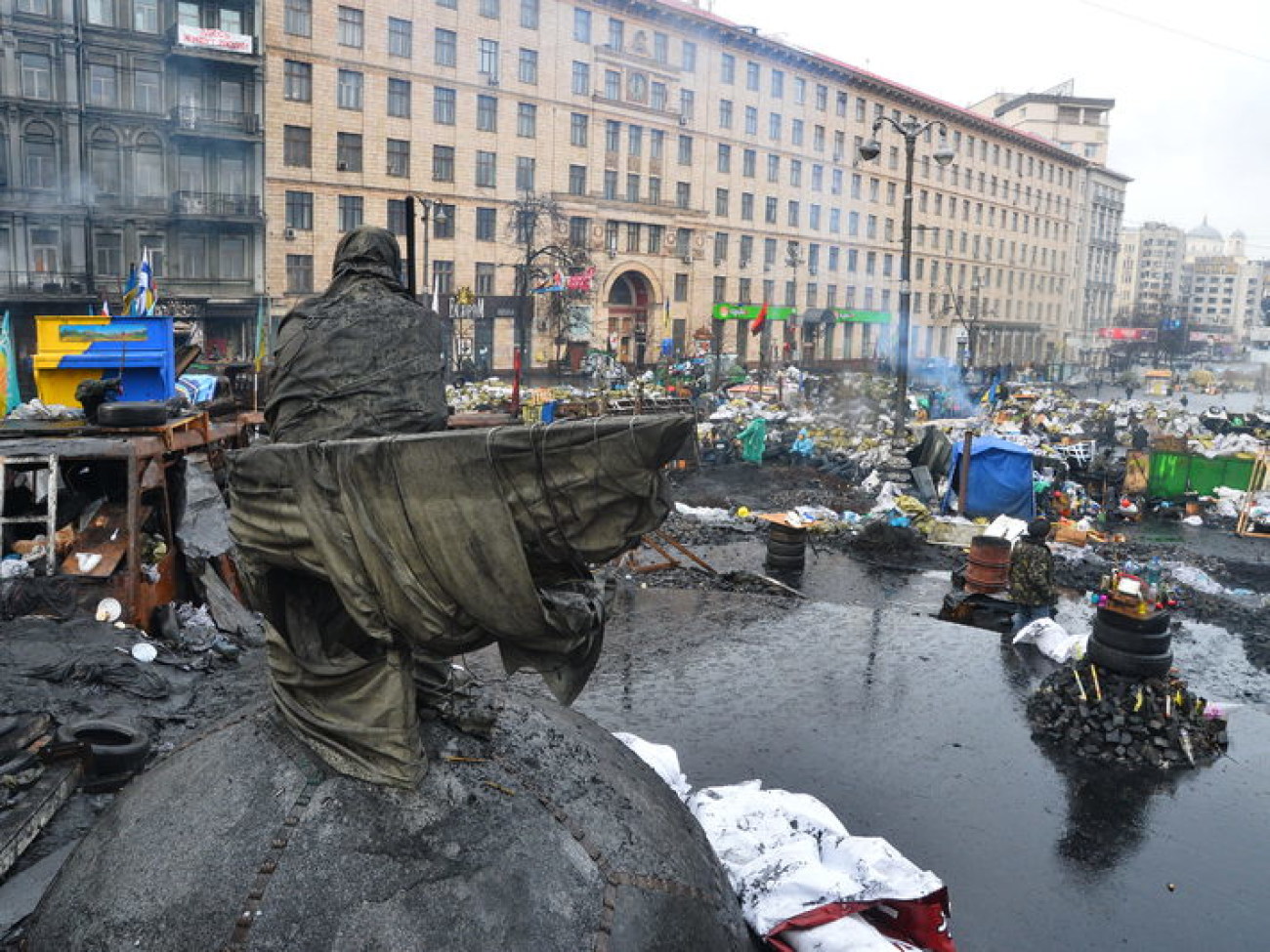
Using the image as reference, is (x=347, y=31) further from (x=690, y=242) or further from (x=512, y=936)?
(x=512, y=936)

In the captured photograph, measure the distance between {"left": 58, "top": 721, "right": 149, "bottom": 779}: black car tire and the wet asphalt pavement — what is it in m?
3.57

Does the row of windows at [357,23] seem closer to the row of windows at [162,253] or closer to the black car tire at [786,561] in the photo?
the row of windows at [162,253]

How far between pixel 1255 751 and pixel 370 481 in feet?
27.5

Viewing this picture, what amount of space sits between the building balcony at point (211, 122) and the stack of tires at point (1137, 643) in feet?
121

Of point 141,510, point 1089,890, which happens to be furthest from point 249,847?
point 141,510

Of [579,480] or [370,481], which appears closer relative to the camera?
[579,480]

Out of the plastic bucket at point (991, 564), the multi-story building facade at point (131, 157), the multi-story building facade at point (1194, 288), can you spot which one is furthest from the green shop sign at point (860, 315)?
the multi-story building facade at point (1194, 288)

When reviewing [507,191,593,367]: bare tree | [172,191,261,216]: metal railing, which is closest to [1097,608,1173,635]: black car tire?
[507,191,593,367]: bare tree

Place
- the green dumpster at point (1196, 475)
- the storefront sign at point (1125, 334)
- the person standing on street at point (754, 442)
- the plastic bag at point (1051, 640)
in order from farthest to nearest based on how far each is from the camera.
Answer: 1. the storefront sign at point (1125, 334)
2. the person standing on street at point (754, 442)
3. the green dumpster at point (1196, 475)
4. the plastic bag at point (1051, 640)

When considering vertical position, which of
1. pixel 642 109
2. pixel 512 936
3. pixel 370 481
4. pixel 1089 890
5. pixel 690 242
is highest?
pixel 642 109

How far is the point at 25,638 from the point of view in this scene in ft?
28.4

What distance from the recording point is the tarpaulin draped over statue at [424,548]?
9.94ft

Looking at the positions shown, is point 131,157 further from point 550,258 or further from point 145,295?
point 145,295

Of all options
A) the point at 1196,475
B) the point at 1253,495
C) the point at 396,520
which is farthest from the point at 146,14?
the point at 396,520
